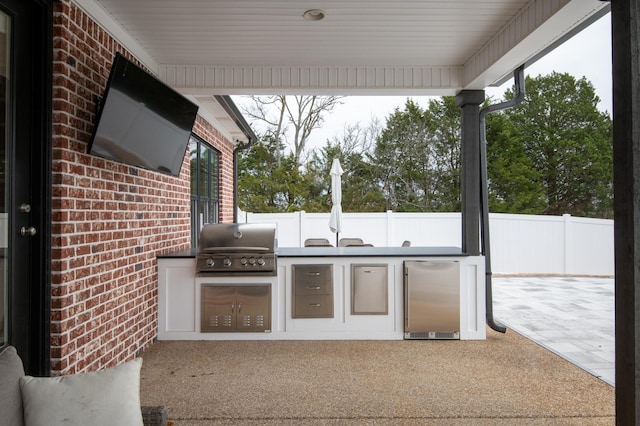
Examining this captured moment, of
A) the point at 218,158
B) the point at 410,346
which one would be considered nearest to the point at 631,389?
the point at 410,346

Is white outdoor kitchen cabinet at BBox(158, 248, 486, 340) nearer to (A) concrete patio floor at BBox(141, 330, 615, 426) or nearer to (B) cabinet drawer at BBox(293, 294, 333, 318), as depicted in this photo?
(B) cabinet drawer at BBox(293, 294, 333, 318)

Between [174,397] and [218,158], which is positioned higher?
[218,158]

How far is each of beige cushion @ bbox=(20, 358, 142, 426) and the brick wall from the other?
1505 millimetres

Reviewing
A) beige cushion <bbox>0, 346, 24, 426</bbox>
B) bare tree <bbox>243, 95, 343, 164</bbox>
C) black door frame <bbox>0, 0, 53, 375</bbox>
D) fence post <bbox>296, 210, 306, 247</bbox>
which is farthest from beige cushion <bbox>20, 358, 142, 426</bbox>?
bare tree <bbox>243, 95, 343, 164</bbox>

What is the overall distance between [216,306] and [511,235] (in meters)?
7.72

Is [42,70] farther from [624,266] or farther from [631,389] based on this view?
[631,389]

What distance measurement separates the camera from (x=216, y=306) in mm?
4797

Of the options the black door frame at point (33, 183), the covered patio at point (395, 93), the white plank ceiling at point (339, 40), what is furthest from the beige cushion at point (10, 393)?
the white plank ceiling at point (339, 40)

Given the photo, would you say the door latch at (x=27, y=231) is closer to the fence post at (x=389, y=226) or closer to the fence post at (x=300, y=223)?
the fence post at (x=300, y=223)

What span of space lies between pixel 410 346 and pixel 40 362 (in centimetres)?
323

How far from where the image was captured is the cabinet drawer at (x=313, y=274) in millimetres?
4859

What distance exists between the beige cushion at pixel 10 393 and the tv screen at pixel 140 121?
1.76m

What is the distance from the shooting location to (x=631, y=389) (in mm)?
2348

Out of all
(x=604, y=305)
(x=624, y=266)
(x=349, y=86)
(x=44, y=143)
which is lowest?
(x=604, y=305)
